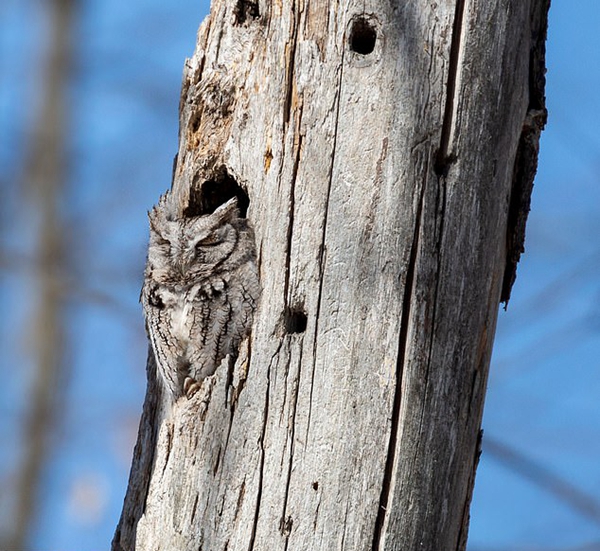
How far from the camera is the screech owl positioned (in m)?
2.25

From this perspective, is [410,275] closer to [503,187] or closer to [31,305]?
[503,187]

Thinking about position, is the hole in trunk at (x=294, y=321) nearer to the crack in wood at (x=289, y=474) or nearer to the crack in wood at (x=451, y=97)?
the crack in wood at (x=289, y=474)

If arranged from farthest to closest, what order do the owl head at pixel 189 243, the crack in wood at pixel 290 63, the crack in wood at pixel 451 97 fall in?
1. the owl head at pixel 189 243
2. the crack in wood at pixel 290 63
3. the crack in wood at pixel 451 97

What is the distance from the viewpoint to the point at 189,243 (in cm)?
252

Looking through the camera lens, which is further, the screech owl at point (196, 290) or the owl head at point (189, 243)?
the owl head at point (189, 243)

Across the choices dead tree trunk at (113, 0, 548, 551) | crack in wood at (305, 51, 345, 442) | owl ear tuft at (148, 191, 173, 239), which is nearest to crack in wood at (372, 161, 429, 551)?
dead tree trunk at (113, 0, 548, 551)

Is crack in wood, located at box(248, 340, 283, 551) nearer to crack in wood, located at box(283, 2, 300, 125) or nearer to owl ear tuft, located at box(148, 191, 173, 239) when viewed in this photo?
crack in wood, located at box(283, 2, 300, 125)

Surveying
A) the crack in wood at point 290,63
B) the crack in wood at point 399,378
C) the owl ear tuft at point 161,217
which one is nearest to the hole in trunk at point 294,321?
the crack in wood at point 399,378

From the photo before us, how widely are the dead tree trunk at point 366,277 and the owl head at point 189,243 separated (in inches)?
6.1

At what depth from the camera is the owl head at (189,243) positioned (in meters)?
2.38

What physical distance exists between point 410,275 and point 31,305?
2.76 metres

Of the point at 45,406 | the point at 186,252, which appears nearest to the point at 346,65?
the point at 186,252

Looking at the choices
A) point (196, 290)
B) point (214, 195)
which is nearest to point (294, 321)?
point (196, 290)

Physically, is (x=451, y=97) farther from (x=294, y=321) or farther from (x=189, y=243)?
(x=189, y=243)
